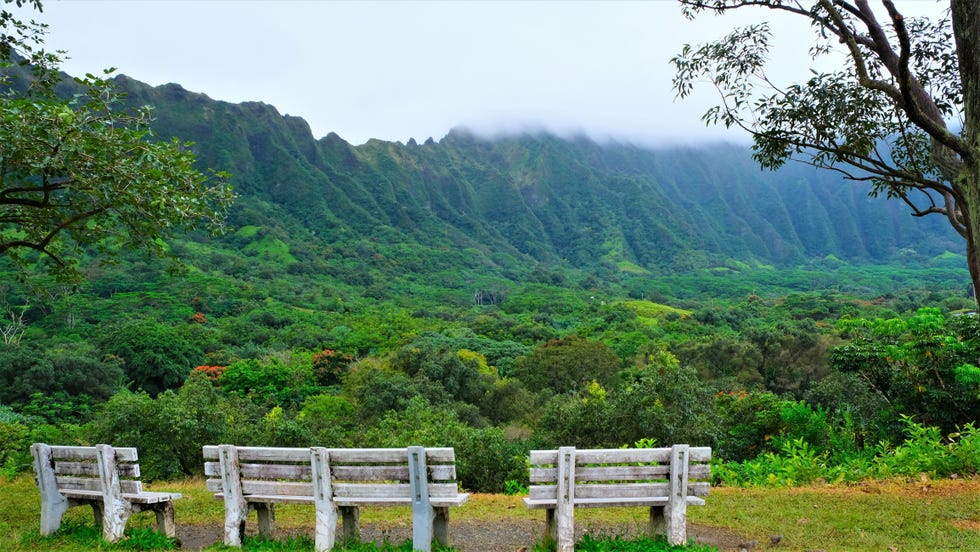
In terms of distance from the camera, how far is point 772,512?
695 centimetres

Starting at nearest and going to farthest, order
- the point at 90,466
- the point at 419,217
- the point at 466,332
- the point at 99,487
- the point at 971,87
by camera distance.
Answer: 1. the point at 99,487
2. the point at 90,466
3. the point at 971,87
4. the point at 466,332
5. the point at 419,217

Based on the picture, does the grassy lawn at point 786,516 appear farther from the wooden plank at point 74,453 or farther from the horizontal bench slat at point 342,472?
the horizontal bench slat at point 342,472

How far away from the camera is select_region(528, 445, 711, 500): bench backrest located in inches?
207

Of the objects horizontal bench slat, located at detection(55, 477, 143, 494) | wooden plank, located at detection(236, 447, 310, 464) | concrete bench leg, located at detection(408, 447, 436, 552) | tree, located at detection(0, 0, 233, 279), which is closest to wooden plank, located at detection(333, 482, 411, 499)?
concrete bench leg, located at detection(408, 447, 436, 552)

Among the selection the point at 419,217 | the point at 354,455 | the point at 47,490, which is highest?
the point at 419,217

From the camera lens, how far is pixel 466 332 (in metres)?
66.9

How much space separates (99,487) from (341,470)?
2576 mm

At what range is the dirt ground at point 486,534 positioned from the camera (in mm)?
5969

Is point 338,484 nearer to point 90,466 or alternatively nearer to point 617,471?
point 617,471

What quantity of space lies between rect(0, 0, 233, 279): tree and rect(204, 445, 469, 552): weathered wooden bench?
319cm

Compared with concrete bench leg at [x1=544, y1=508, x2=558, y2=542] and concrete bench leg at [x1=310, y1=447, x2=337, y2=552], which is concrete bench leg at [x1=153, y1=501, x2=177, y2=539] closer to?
concrete bench leg at [x1=310, y1=447, x2=337, y2=552]

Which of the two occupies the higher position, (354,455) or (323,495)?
Result: (354,455)

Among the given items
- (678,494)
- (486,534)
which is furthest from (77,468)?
(678,494)

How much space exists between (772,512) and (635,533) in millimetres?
1863
